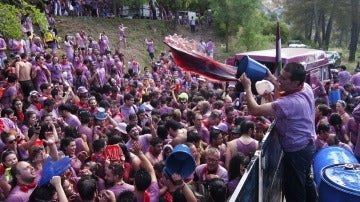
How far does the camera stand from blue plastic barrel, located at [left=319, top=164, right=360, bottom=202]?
3479mm

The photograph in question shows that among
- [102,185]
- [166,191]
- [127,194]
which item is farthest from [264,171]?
[102,185]

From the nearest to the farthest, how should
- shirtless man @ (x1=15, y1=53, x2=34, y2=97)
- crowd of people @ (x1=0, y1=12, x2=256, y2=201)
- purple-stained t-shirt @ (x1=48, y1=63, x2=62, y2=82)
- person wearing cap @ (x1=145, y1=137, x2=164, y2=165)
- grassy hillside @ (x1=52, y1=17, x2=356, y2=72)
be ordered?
crowd of people @ (x1=0, y1=12, x2=256, y2=201) → person wearing cap @ (x1=145, y1=137, x2=164, y2=165) → shirtless man @ (x1=15, y1=53, x2=34, y2=97) → purple-stained t-shirt @ (x1=48, y1=63, x2=62, y2=82) → grassy hillside @ (x1=52, y1=17, x2=356, y2=72)

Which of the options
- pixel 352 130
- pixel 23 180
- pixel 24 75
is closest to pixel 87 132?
pixel 23 180

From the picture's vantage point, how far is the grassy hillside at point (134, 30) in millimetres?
22133

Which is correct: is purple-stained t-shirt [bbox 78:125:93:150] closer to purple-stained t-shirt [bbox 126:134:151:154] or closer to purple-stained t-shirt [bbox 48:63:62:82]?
Result: purple-stained t-shirt [bbox 126:134:151:154]

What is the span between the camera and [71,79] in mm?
12039

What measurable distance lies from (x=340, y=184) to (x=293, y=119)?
2.48ft

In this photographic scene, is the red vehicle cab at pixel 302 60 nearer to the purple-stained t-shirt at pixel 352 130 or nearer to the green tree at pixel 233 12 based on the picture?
the purple-stained t-shirt at pixel 352 130

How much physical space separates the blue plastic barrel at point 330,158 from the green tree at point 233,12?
2426cm

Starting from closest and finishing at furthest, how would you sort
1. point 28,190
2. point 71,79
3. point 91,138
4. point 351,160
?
1. point 28,190
2. point 351,160
3. point 91,138
4. point 71,79

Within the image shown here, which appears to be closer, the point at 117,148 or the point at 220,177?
the point at 220,177

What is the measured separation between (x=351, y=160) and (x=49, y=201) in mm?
3601

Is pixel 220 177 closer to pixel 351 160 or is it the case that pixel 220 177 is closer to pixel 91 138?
pixel 351 160

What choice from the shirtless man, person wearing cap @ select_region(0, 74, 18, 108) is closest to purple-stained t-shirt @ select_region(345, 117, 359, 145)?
person wearing cap @ select_region(0, 74, 18, 108)
